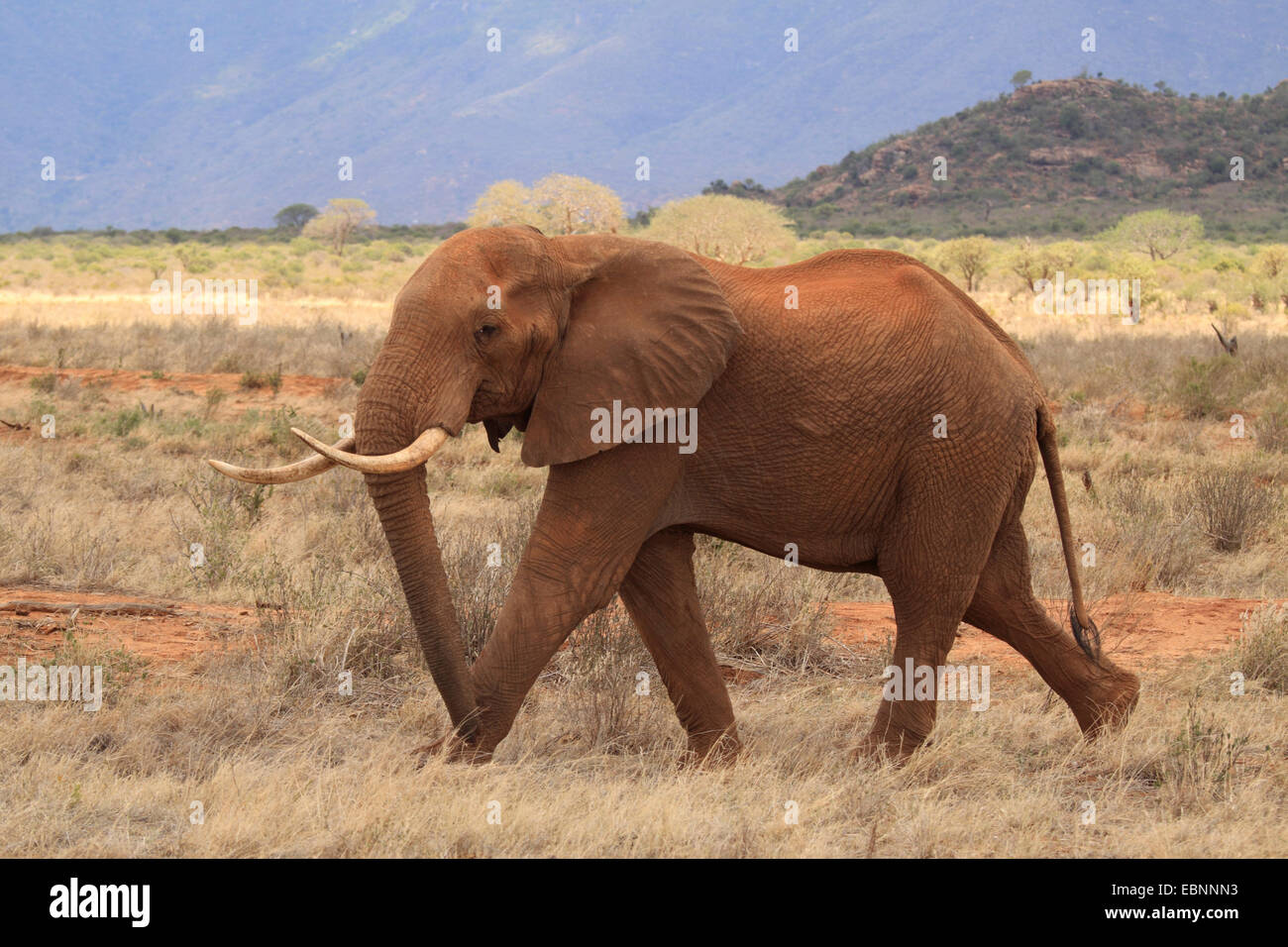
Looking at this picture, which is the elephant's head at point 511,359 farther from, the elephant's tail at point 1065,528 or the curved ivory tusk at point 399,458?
the elephant's tail at point 1065,528

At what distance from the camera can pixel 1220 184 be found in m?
74.8

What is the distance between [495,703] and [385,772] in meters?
0.53

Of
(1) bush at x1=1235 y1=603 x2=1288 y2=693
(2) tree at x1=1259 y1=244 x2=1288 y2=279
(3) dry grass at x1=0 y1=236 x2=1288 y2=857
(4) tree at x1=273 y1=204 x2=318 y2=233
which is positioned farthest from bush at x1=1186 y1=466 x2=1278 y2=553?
(4) tree at x1=273 y1=204 x2=318 y2=233

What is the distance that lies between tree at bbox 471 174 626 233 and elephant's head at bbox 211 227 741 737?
3594 cm

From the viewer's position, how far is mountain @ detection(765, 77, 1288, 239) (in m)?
70.6

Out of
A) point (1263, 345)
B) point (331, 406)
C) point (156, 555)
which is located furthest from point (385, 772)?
point (1263, 345)

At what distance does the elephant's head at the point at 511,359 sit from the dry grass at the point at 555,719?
76 cm

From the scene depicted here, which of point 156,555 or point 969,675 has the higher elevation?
point 156,555

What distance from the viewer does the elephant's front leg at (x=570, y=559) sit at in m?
5.02

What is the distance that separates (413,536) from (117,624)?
351cm

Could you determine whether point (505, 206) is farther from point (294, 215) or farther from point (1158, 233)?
point (294, 215)

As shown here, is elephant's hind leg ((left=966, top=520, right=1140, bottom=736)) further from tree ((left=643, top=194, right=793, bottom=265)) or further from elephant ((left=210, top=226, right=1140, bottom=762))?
tree ((left=643, top=194, right=793, bottom=265))

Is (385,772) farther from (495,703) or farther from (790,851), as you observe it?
(790,851)

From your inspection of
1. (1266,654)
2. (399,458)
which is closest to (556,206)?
(1266,654)
